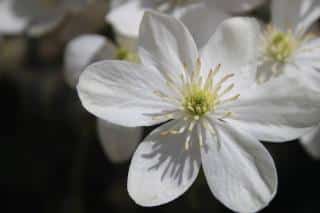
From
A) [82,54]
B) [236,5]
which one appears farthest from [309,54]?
[82,54]

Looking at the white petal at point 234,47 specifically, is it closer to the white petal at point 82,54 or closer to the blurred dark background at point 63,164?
the white petal at point 82,54

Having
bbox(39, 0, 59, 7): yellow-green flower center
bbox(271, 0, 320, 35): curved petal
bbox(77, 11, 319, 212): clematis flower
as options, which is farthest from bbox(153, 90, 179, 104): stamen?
bbox(39, 0, 59, 7): yellow-green flower center

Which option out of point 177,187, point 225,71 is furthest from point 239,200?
point 225,71

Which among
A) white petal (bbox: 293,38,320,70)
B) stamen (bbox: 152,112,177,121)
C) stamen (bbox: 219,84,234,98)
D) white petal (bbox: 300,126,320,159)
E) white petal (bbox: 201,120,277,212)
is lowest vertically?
white petal (bbox: 300,126,320,159)

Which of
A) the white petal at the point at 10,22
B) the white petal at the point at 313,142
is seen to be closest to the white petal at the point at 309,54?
the white petal at the point at 313,142

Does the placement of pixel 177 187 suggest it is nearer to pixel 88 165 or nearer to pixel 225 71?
pixel 225 71

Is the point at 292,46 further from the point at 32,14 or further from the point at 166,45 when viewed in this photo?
the point at 32,14

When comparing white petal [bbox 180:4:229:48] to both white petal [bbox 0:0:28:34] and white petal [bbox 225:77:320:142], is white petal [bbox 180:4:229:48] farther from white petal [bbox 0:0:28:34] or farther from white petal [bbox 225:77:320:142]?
white petal [bbox 0:0:28:34]
